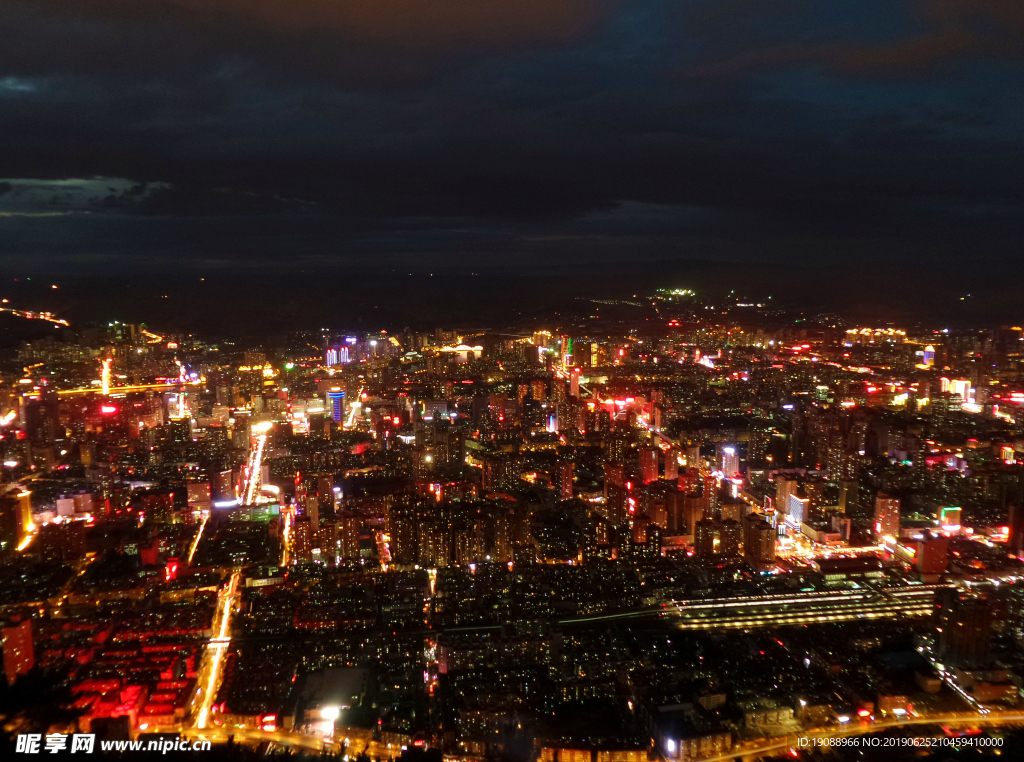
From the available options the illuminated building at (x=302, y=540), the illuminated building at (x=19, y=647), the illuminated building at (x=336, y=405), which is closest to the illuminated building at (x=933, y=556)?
the illuminated building at (x=302, y=540)

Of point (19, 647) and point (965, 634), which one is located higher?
point (19, 647)

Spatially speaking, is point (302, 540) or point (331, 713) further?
point (302, 540)

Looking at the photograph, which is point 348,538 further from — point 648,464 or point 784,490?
point 784,490

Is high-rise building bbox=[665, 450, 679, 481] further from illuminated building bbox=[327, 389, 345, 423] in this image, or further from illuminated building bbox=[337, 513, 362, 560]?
illuminated building bbox=[327, 389, 345, 423]


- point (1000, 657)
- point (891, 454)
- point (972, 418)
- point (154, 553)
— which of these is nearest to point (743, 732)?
point (1000, 657)

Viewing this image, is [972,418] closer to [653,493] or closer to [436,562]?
[653,493]

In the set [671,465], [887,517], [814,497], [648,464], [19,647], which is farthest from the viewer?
[671,465]

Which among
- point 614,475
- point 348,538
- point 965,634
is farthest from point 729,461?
point 348,538

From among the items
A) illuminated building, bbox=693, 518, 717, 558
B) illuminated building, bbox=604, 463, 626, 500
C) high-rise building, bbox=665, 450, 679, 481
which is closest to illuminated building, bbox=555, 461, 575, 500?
illuminated building, bbox=604, 463, 626, 500
